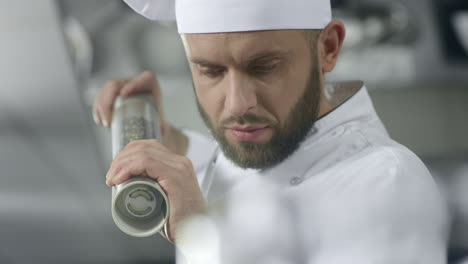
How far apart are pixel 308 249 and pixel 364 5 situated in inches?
83.3

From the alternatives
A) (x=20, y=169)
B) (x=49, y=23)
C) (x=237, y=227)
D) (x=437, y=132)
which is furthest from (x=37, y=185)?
(x=237, y=227)

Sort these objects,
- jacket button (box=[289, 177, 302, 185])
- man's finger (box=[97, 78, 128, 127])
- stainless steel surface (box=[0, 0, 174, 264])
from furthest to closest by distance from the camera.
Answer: stainless steel surface (box=[0, 0, 174, 264]) < man's finger (box=[97, 78, 128, 127]) < jacket button (box=[289, 177, 302, 185])

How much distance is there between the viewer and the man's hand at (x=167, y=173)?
53 centimetres

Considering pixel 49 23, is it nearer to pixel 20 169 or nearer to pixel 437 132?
pixel 20 169

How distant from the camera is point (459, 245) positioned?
1849 millimetres

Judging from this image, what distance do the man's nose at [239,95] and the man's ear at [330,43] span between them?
0.42ft

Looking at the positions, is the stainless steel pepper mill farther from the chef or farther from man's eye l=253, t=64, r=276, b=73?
man's eye l=253, t=64, r=276, b=73

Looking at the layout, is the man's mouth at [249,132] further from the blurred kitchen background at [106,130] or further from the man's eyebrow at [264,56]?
the blurred kitchen background at [106,130]

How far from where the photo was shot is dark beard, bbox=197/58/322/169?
609mm

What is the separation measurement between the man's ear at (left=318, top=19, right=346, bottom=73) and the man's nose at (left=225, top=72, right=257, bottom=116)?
13 cm

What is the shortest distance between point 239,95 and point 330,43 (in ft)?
0.55

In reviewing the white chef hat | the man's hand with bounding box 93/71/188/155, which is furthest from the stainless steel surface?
the white chef hat

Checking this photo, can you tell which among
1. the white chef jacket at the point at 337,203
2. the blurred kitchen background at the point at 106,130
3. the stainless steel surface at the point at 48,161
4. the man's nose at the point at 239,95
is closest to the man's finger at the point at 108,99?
the white chef jacket at the point at 337,203

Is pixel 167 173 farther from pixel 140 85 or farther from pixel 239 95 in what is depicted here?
pixel 140 85
